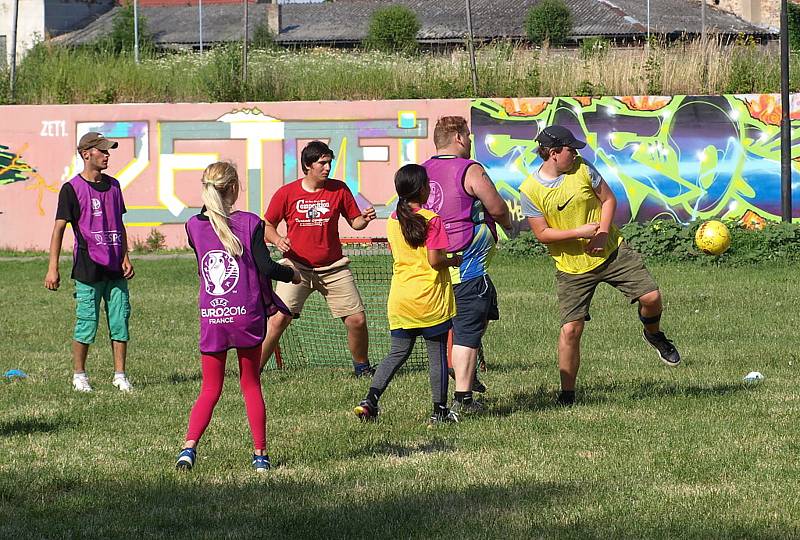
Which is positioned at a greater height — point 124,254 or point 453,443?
point 124,254

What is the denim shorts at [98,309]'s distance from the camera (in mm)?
9680

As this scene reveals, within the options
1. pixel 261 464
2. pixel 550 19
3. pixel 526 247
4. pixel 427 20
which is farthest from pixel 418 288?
pixel 427 20

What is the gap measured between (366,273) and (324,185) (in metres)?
2.33

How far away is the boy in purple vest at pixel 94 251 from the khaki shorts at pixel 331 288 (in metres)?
1.35

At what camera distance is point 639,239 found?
19.5 metres

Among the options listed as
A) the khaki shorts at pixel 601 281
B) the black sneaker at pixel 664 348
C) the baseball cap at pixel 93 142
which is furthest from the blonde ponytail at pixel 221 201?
the black sneaker at pixel 664 348

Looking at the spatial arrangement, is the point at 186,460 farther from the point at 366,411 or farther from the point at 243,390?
the point at 366,411

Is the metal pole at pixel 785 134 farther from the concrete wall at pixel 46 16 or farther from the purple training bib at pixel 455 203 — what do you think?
the concrete wall at pixel 46 16

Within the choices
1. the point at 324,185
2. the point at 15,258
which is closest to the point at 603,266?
the point at 324,185

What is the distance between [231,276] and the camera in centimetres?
657

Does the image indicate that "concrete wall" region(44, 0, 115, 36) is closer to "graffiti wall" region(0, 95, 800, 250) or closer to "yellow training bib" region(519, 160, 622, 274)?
"graffiti wall" region(0, 95, 800, 250)

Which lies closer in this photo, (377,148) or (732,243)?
(732,243)

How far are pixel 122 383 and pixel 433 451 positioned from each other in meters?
3.51

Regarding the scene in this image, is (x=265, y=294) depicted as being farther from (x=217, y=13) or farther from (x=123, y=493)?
(x=217, y=13)
